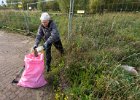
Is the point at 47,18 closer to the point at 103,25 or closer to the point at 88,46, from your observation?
the point at 88,46

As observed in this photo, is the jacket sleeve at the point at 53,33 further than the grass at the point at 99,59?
Yes

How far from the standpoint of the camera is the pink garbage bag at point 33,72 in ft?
17.4

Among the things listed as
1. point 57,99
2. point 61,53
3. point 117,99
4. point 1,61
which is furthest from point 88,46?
point 1,61

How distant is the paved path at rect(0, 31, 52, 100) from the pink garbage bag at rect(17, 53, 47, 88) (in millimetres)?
137

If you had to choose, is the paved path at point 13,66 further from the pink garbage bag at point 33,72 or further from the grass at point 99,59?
the grass at point 99,59

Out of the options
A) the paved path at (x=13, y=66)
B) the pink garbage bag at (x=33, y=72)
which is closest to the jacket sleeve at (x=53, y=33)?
the pink garbage bag at (x=33, y=72)

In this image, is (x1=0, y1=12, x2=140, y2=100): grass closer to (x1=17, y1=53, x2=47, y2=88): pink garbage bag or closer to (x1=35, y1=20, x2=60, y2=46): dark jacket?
(x1=17, y1=53, x2=47, y2=88): pink garbage bag

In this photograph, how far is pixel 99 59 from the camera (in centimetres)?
548

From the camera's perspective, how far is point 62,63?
5.86m

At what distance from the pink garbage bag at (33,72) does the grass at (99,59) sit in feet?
1.22

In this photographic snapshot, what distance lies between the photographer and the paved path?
520 centimetres

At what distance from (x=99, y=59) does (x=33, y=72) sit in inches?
61.9

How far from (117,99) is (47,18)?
2611mm

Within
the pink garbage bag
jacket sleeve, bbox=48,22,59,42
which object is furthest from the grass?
jacket sleeve, bbox=48,22,59,42
